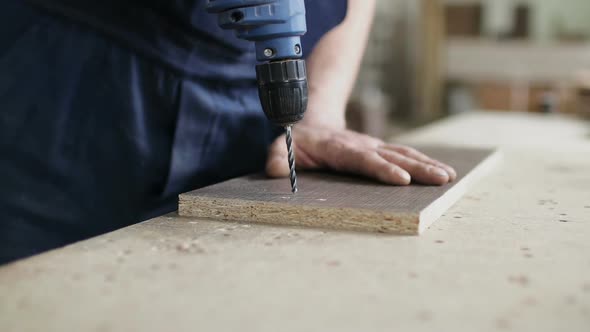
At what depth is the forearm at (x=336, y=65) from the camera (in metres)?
1.34

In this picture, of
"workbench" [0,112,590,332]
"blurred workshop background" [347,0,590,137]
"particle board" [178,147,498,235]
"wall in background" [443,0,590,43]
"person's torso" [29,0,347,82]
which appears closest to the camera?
"workbench" [0,112,590,332]

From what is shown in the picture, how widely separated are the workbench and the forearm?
0.44 meters

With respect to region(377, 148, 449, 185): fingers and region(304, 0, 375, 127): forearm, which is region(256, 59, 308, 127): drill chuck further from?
region(304, 0, 375, 127): forearm

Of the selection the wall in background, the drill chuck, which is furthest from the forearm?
the wall in background

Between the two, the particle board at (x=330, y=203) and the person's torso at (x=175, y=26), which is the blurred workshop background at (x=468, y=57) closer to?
the person's torso at (x=175, y=26)

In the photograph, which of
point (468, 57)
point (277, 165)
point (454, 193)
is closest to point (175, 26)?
point (277, 165)

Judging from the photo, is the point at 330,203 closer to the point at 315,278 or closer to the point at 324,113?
the point at 315,278

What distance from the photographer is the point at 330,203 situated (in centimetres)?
87

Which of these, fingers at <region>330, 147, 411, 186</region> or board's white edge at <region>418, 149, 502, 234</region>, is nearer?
board's white edge at <region>418, 149, 502, 234</region>

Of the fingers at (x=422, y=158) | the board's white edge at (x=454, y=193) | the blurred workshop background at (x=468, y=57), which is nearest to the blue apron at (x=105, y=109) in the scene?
Result: the fingers at (x=422, y=158)

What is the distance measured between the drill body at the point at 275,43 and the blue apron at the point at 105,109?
0.90 ft

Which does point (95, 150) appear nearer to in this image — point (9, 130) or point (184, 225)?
point (9, 130)

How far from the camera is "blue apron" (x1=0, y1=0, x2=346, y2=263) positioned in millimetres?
1124

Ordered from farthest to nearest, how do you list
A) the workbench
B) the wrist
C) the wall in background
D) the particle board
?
the wall in background → the wrist → the particle board → the workbench
